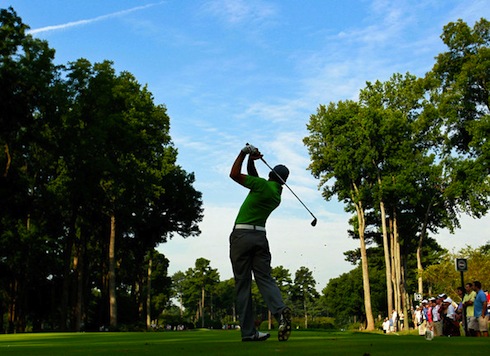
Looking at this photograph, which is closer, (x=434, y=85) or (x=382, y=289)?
(x=434, y=85)

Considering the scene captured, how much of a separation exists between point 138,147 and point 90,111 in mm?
5184

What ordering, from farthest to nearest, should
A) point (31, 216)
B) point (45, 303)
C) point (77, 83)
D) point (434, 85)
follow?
point (45, 303) < point (434, 85) < point (31, 216) < point (77, 83)

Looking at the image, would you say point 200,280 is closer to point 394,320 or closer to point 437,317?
point 394,320

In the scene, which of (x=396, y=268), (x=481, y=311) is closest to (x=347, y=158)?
(x=396, y=268)

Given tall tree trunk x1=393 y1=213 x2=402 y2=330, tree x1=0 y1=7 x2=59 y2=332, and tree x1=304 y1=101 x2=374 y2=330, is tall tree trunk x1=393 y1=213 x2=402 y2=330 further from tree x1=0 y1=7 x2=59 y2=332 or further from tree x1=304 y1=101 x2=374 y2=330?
tree x1=0 y1=7 x2=59 y2=332

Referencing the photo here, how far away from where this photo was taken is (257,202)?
9.27m

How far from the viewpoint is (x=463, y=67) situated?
42.8 meters

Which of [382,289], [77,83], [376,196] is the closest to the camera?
[77,83]

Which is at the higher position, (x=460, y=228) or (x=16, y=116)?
(x=16, y=116)

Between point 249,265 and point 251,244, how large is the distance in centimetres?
32

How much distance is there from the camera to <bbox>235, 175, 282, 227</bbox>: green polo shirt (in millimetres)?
9266

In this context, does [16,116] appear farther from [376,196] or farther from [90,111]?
[376,196]

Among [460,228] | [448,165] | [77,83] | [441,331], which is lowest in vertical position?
[441,331]

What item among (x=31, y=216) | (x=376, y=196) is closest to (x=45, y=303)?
(x=31, y=216)
